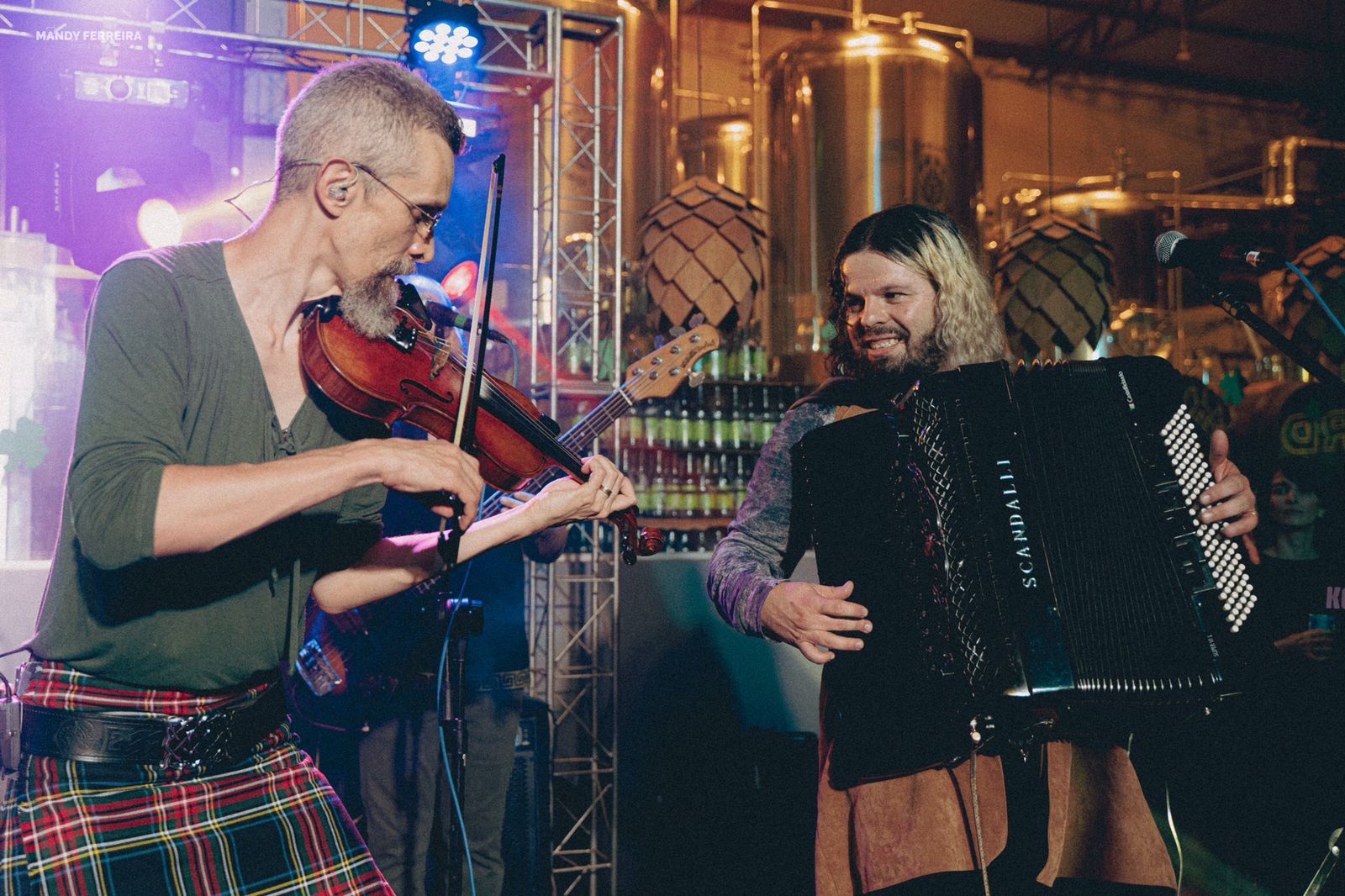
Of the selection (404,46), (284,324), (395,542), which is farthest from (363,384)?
(404,46)

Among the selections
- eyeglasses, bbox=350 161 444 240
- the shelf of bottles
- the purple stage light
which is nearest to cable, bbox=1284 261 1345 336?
eyeglasses, bbox=350 161 444 240

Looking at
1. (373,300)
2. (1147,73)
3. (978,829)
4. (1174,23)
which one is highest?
(1174,23)

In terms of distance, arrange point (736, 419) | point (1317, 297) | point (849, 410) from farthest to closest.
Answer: point (736, 419) < point (849, 410) < point (1317, 297)

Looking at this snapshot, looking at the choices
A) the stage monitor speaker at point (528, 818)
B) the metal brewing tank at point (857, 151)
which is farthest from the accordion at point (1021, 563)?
the metal brewing tank at point (857, 151)

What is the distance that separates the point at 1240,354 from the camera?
9125 millimetres

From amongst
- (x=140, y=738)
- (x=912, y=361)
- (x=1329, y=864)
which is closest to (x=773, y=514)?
(x=912, y=361)

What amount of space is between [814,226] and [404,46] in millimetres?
3279

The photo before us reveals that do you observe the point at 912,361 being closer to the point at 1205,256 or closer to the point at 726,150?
the point at 1205,256

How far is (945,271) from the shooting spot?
2426 millimetres

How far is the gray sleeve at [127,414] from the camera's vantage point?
1.34 metres

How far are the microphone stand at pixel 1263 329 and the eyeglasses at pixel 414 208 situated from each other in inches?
65.5

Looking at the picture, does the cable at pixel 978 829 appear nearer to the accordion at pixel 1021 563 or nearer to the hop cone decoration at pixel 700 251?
the accordion at pixel 1021 563

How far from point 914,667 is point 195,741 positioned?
1.21 meters

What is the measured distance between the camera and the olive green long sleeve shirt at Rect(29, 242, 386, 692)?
138 centimetres
